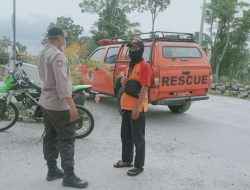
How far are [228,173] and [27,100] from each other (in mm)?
3723

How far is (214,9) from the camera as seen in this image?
104 feet

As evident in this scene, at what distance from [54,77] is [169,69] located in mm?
4559

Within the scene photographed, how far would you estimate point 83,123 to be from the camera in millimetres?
7176

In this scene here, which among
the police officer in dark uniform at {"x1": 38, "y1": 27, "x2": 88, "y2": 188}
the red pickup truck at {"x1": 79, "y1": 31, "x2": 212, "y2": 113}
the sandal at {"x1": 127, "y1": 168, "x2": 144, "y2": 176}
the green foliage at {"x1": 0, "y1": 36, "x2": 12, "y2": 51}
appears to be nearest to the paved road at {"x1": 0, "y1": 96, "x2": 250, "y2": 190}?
the sandal at {"x1": 127, "y1": 168, "x2": 144, "y2": 176}

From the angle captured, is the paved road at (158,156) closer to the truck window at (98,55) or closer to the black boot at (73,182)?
the black boot at (73,182)

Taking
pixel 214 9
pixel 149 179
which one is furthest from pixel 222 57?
pixel 149 179

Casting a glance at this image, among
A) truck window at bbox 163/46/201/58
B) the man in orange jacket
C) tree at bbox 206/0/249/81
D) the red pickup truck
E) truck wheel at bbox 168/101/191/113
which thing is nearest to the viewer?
the man in orange jacket

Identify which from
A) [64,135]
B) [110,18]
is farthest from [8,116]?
[110,18]

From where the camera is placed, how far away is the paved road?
16.1 ft

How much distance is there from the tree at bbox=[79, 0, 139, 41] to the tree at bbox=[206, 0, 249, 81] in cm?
619

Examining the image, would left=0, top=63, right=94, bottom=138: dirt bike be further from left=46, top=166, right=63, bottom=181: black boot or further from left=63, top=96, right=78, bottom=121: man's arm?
left=63, top=96, right=78, bottom=121: man's arm

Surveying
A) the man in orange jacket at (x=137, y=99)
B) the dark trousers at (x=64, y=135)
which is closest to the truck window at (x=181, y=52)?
the man in orange jacket at (x=137, y=99)

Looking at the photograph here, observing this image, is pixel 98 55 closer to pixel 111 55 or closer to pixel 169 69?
pixel 111 55

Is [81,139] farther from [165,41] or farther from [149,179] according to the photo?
[165,41]
